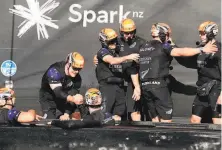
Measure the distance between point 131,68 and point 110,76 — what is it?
320 millimetres

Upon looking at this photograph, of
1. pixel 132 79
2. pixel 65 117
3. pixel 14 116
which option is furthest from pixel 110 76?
pixel 14 116

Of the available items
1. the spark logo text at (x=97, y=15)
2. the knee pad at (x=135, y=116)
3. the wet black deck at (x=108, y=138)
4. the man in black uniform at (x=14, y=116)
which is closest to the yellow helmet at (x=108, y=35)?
the spark logo text at (x=97, y=15)

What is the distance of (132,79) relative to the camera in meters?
6.84

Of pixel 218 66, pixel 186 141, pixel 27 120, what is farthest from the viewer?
pixel 218 66

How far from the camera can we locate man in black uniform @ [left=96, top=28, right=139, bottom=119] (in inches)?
267

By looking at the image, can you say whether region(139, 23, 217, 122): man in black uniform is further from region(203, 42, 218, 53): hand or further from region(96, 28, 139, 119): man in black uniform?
region(203, 42, 218, 53): hand

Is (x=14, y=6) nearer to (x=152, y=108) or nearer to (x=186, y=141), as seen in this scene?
(x=152, y=108)

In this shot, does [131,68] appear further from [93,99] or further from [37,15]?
[37,15]

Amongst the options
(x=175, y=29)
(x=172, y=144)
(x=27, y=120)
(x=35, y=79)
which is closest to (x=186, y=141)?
(x=172, y=144)

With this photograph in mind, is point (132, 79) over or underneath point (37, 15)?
underneath

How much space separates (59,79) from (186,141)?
8.33 feet

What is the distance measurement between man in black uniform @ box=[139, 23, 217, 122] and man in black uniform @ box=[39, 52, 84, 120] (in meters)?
0.88

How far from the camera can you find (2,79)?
26.0 feet

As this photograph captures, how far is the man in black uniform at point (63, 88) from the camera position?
6.38 metres
